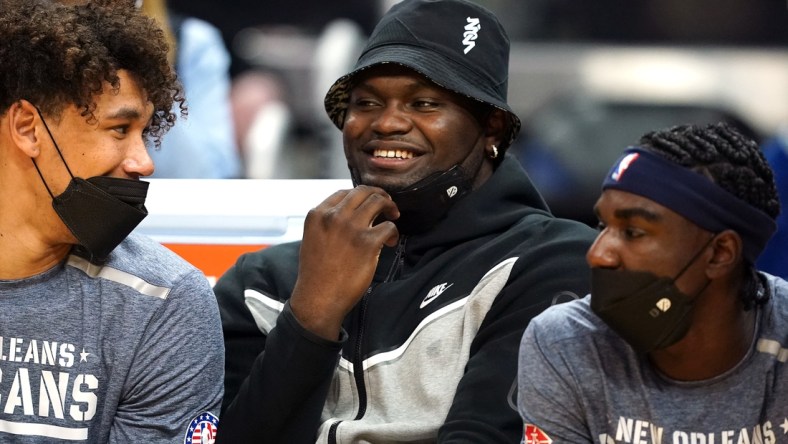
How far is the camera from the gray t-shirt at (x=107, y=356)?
386 cm

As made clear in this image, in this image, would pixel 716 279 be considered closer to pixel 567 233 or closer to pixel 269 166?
pixel 567 233

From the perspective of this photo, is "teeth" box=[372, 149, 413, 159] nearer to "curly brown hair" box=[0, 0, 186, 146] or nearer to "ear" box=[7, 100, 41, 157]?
"curly brown hair" box=[0, 0, 186, 146]

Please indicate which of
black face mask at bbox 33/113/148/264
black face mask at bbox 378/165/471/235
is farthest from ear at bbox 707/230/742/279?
black face mask at bbox 33/113/148/264

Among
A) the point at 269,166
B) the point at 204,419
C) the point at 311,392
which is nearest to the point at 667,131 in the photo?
the point at 311,392

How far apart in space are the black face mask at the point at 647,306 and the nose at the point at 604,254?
0.06 feet

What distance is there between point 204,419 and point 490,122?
121 cm

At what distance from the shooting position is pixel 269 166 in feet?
28.7

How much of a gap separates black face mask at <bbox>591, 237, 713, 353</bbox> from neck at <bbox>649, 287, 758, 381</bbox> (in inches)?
1.7

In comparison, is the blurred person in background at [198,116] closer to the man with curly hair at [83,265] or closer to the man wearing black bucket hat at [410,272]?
the man wearing black bucket hat at [410,272]

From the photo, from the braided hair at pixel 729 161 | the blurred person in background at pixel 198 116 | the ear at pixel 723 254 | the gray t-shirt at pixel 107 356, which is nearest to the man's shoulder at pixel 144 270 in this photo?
the gray t-shirt at pixel 107 356

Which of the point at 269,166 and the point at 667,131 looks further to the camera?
the point at 269,166

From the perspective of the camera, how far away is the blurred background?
9656 mm

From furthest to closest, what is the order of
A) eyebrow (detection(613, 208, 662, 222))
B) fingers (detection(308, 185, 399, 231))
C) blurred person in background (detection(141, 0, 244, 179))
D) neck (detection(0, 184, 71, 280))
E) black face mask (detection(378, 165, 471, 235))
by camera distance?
1. blurred person in background (detection(141, 0, 244, 179))
2. black face mask (detection(378, 165, 471, 235))
3. fingers (detection(308, 185, 399, 231))
4. neck (detection(0, 184, 71, 280))
5. eyebrow (detection(613, 208, 662, 222))

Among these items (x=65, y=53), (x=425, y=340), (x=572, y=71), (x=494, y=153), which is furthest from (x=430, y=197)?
(x=572, y=71)
